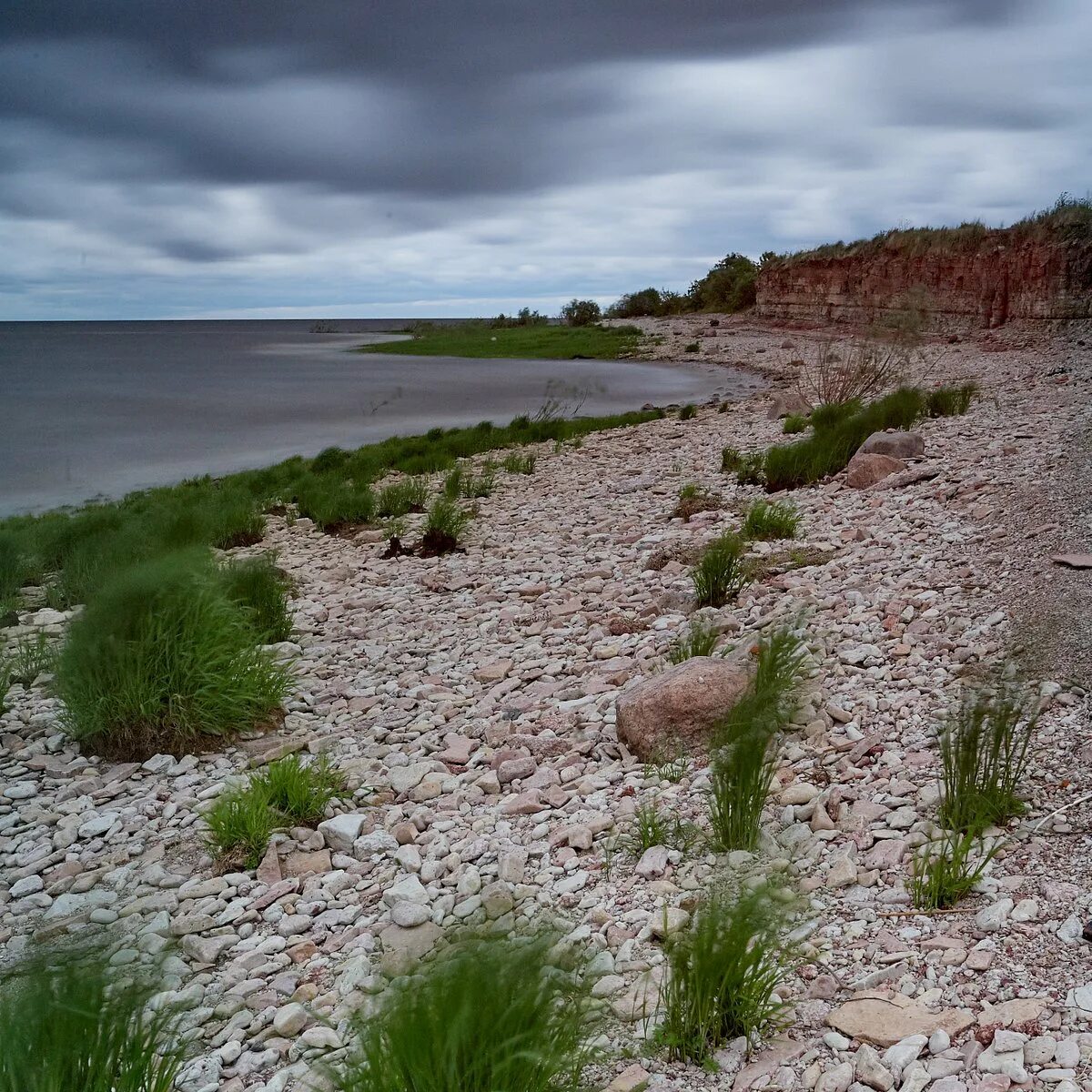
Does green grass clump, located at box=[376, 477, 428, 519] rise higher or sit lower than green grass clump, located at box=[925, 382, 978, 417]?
lower

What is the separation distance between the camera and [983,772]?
3514 millimetres

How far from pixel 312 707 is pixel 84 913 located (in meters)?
2.26

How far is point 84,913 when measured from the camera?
4035 millimetres

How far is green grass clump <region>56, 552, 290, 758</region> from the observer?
552 centimetres

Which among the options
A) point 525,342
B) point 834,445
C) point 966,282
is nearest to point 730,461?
point 834,445

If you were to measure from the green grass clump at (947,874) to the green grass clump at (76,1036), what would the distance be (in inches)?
93.5

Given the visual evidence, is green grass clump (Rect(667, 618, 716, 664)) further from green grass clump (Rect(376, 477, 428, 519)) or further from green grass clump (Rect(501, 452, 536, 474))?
green grass clump (Rect(501, 452, 536, 474))

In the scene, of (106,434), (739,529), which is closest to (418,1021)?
(739,529)

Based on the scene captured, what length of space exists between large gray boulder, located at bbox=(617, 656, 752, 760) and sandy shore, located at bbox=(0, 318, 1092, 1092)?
0.50 feet

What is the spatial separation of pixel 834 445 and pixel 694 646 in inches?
253

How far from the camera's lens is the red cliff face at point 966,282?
902 inches

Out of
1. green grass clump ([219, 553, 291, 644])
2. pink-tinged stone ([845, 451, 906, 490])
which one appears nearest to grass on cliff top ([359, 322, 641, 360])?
pink-tinged stone ([845, 451, 906, 490])

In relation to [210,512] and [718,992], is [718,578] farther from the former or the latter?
[210,512]

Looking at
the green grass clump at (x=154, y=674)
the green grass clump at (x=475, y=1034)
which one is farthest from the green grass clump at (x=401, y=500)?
the green grass clump at (x=475, y=1034)
